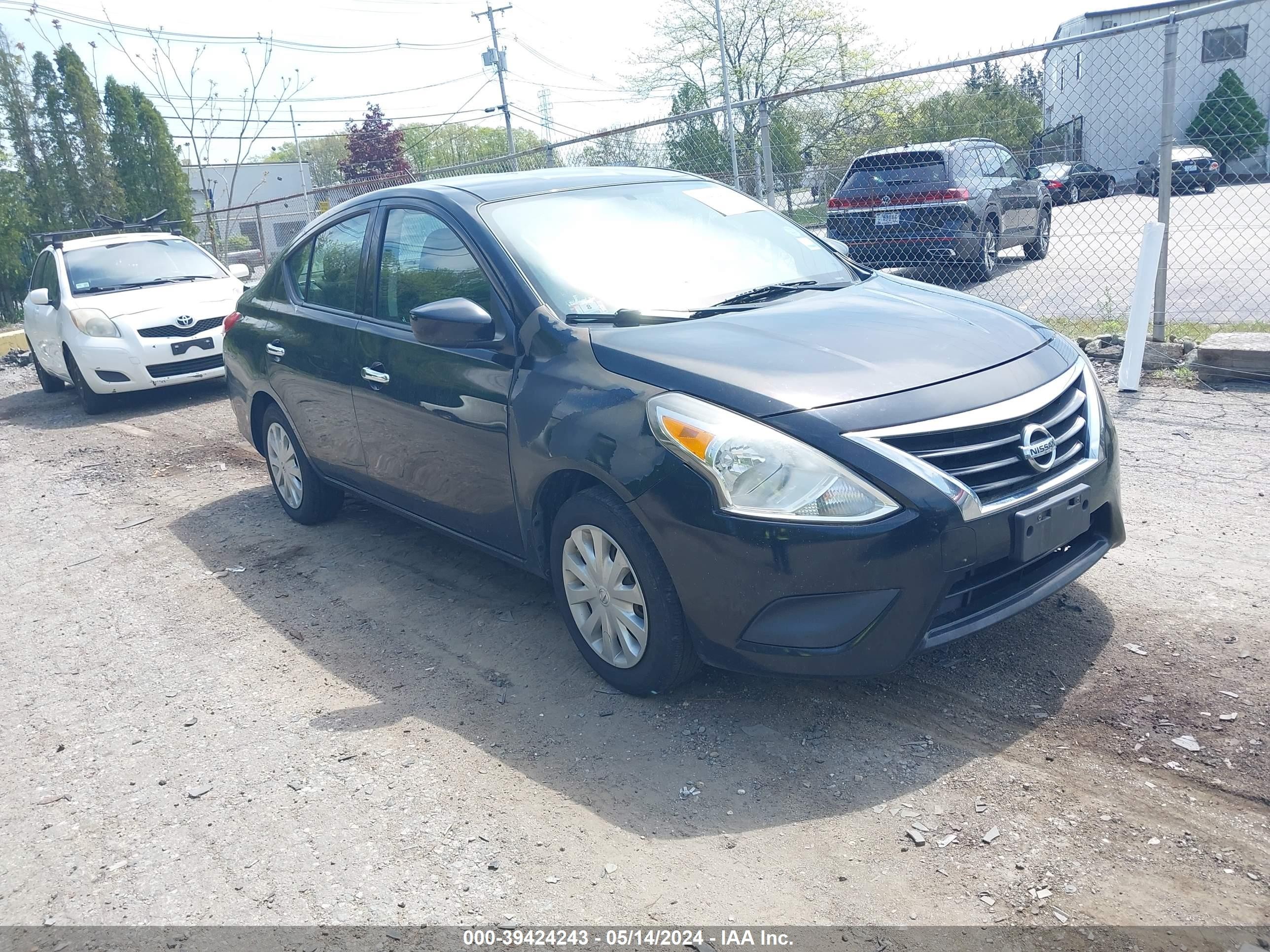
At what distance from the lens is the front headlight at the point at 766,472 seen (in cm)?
304

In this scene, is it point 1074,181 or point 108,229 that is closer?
point 1074,181

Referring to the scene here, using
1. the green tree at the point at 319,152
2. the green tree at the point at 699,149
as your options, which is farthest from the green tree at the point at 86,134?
the green tree at the point at 319,152

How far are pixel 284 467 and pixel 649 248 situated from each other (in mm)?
2823

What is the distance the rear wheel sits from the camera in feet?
31.3

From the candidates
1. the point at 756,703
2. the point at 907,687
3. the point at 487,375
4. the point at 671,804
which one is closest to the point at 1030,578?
the point at 907,687

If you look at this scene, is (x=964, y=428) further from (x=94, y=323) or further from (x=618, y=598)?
(x=94, y=323)

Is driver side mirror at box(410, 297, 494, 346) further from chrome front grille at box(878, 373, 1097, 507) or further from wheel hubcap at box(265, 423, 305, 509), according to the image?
wheel hubcap at box(265, 423, 305, 509)

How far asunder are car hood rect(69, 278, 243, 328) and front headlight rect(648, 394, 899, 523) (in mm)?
8400

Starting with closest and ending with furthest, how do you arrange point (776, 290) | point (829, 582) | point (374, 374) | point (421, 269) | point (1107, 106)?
point (829, 582), point (776, 290), point (421, 269), point (374, 374), point (1107, 106)

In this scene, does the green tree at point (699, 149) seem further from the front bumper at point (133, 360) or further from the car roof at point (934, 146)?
the front bumper at point (133, 360)

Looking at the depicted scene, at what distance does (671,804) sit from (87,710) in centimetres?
245

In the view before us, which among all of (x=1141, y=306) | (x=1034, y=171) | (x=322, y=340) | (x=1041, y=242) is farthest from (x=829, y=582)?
(x=1041, y=242)

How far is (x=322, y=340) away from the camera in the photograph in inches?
203

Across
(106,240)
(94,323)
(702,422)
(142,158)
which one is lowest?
(702,422)
